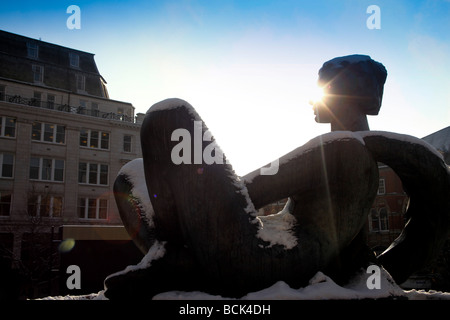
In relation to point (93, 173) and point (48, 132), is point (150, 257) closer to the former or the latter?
point (48, 132)

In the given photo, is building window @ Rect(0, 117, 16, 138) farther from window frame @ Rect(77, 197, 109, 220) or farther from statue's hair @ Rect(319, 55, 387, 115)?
statue's hair @ Rect(319, 55, 387, 115)

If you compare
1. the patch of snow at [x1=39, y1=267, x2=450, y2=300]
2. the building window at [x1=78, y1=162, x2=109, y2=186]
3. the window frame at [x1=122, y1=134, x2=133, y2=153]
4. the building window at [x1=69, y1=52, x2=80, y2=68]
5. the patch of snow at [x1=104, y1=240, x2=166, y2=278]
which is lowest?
the patch of snow at [x1=39, y1=267, x2=450, y2=300]

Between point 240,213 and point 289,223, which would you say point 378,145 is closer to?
point 289,223

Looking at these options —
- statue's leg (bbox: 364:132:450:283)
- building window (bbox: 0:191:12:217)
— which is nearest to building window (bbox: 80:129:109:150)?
building window (bbox: 0:191:12:217)

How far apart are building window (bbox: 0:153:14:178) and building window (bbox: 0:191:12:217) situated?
1.47 metres

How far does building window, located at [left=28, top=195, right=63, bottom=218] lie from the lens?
105ft

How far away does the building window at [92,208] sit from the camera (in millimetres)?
35969

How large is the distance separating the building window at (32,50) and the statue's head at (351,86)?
40542mm

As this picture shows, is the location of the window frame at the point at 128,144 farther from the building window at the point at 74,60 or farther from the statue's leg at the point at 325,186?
the statue's leg at the point at 325,186

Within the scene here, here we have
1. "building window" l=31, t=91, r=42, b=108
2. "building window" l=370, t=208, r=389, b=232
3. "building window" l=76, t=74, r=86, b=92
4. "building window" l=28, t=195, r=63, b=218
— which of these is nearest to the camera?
"building window" l=28, t=195, r=63, b=218

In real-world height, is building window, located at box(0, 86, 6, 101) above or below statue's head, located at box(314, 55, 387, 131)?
above

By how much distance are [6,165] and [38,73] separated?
33.3 feet

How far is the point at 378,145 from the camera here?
377cm
